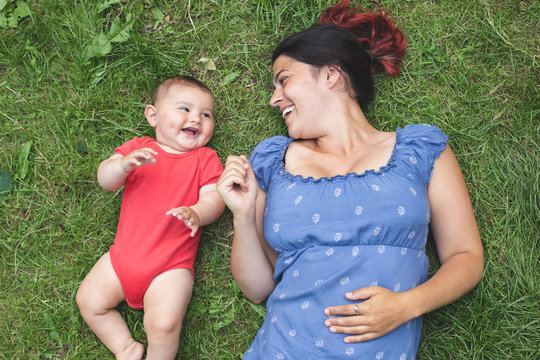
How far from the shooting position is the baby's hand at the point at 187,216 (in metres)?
2.71

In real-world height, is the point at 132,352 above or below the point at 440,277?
below

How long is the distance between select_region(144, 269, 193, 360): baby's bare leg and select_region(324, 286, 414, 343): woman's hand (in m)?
1.14

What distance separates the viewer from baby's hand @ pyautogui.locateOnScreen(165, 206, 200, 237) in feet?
8.88

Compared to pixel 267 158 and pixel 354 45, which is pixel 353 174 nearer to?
pixel 267 158

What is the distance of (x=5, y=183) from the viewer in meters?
3.60

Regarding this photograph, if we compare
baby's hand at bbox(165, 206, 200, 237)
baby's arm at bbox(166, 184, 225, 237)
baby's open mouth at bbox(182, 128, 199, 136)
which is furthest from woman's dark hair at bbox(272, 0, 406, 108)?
baby's hand at bbox(165, 206, 200, 237)

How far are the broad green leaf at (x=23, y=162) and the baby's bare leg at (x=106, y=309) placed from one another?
1057 mm

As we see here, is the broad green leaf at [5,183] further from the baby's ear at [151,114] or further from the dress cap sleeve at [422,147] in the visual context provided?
the dress cap sleeve at [422,147]

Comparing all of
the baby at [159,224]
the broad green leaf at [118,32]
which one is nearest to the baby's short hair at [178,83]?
the baby at [159,224]

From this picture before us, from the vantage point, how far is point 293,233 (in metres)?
2.63

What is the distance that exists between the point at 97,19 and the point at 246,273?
248cm

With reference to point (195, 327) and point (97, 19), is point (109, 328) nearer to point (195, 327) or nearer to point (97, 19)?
point (195, 327)

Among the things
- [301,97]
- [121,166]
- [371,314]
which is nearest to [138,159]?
[121,166]

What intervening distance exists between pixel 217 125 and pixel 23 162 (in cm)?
163
